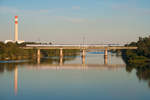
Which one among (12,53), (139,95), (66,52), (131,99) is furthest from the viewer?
(66,52)

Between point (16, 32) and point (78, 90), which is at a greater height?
point (16, 32)

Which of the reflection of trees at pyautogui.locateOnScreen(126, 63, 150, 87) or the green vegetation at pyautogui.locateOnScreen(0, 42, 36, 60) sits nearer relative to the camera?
the reflection of trees at pyautogui.locateOnScreen(126, 63, 150, 87)

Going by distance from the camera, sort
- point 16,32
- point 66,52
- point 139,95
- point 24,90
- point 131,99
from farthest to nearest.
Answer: point 66,52 < point 16,32 < point 24,90 < point 139,95 < point 131,99

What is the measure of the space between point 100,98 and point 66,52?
58.4m

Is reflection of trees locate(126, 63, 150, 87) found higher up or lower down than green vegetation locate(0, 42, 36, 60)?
lower down

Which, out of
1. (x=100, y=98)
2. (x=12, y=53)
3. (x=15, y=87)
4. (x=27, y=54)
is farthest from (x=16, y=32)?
(x=100, y=98)

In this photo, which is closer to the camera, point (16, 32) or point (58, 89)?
point (58, 89)

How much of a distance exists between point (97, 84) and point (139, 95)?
14.0ft

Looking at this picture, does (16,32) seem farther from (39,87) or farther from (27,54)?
(39,87)

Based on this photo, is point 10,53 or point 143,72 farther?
point 10,53

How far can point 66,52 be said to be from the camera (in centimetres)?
7244

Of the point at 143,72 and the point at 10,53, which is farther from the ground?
the point at 10,53

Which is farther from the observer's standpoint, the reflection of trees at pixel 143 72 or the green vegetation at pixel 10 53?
the green vegetation at pixel 10 53

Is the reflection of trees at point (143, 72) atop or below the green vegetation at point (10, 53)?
below
